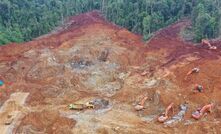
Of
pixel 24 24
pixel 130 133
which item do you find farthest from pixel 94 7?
pixel 130 133

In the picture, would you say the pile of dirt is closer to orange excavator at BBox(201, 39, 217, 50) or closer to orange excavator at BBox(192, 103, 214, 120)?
orange excavator at BBox(192, 103, 214, 120)

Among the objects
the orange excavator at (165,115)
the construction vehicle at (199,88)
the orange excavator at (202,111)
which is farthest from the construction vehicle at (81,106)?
the construction vehicle at (199,88)

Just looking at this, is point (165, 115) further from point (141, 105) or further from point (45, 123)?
point (45, 123)

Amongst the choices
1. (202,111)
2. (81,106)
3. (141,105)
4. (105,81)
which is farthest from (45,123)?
(202,111)

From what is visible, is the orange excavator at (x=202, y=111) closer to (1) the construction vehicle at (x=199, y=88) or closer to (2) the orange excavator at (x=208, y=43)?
(1) the construction vehicle at (x=199, y=88)

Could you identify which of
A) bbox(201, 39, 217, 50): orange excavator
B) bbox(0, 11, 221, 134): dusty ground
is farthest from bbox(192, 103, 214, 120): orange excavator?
bbox(201, 39, 217, 50): orange excavator

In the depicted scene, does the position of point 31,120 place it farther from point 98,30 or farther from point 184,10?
point 184,10
